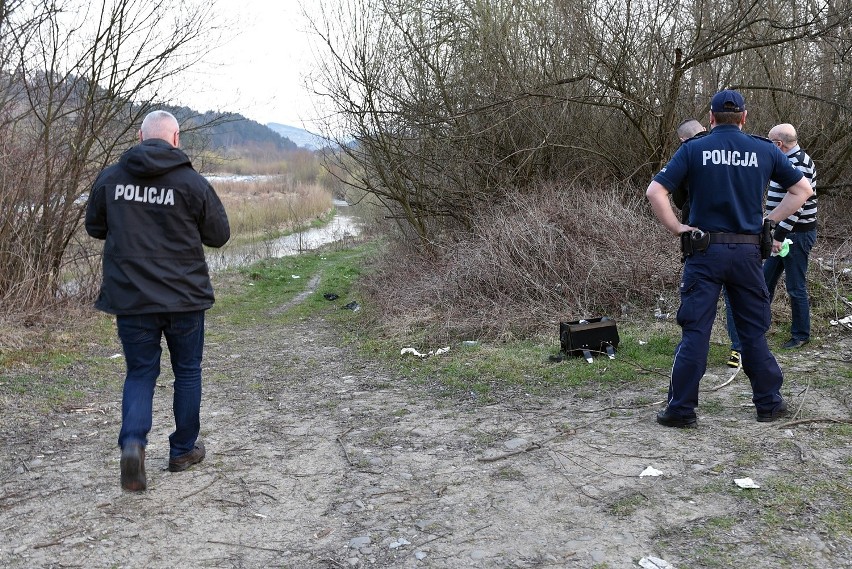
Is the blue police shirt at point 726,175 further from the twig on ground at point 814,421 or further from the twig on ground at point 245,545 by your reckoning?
the twig on ground at point 245,545

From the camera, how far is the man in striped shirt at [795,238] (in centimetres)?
639

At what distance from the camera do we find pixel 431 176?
1408cm

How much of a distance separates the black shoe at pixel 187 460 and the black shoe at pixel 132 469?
0.35 meters

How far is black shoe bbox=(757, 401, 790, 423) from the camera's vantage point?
4855 millimetres

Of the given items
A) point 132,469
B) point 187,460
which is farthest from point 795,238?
point 132,469

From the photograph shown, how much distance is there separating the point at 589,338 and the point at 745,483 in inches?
122

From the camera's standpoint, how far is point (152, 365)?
4.27 metres

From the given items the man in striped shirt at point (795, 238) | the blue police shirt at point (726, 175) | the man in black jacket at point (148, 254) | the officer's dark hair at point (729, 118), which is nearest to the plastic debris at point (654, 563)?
the blue police shirt at point (726, 175)

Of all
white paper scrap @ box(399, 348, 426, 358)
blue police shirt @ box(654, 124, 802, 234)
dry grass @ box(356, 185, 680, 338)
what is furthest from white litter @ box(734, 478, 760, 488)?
white paper scrap @ box(399, 348, 426, 358)

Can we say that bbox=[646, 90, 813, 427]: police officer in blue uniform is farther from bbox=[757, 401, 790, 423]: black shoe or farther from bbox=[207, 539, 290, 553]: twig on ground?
bbox=[207, 539, 290, 553]: twig on ground

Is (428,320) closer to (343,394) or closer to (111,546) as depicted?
(343,394)

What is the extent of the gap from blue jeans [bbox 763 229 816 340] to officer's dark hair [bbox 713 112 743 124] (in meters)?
2.30

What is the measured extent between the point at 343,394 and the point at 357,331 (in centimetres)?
340

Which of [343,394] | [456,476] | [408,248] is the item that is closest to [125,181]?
[456,476]
